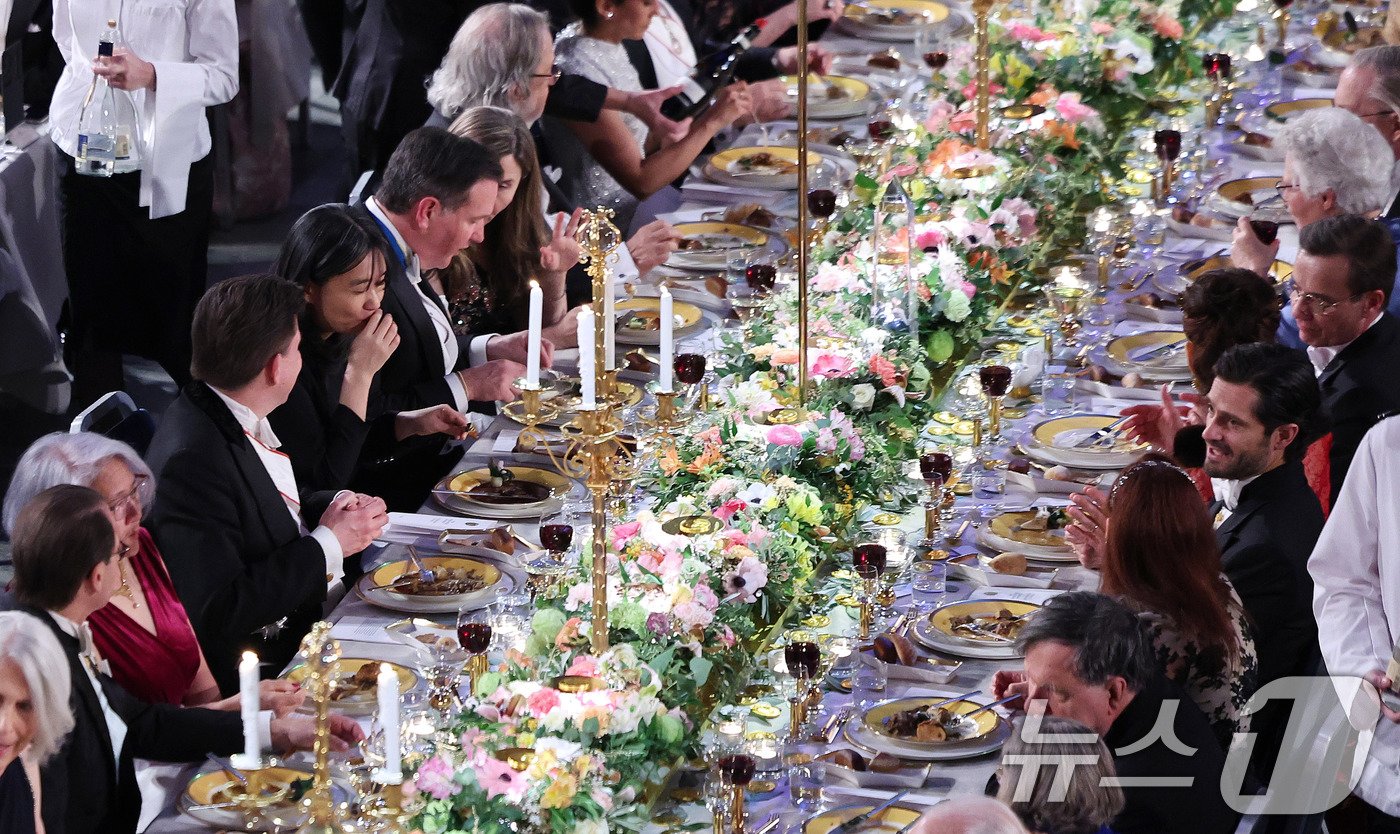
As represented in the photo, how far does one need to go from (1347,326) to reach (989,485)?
88 cm

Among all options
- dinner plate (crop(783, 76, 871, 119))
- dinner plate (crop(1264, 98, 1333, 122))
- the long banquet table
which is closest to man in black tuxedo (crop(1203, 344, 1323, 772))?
the long banquet table

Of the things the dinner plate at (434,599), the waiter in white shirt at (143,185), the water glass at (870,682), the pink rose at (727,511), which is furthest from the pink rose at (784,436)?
the waiter in white shirt at (143,185)

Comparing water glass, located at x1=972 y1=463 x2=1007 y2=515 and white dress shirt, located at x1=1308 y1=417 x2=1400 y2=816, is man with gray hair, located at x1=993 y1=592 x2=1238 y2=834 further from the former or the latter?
water glass, located at x1=972 y1=463 x2=1007 y2=515

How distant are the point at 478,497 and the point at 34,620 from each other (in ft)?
4.41

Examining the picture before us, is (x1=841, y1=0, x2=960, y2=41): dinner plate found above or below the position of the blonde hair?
above

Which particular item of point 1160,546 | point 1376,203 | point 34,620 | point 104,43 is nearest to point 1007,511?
point 1160,546

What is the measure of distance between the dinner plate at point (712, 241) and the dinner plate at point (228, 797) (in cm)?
243

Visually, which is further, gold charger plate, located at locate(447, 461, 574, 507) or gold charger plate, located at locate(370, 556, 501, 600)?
gold charger plate, located at locate(447, 461, 574, 507)

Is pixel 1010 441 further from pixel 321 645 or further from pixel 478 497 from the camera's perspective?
pixel 321 645

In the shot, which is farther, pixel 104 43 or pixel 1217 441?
pixel 104 43

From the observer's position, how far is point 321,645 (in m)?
3.06

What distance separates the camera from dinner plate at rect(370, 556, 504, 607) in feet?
12.6

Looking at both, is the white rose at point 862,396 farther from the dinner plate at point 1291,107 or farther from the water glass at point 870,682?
the dinner plate at point 1291,107

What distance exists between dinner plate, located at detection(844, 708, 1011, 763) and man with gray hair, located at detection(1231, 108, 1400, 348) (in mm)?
2121
